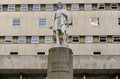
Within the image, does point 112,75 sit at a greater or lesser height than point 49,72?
lesser

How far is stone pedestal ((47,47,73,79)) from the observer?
26494mm

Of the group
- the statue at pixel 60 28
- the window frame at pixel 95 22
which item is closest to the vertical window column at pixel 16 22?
the window frame at pixel 95 22

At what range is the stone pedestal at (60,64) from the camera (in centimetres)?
2649

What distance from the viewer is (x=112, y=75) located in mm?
50125

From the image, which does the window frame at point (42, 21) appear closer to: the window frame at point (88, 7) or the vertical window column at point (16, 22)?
the vertical window column at point (16, 22)

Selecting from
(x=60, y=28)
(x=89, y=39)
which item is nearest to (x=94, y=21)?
(x=89, y=39)

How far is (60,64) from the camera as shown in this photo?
87.4 feet

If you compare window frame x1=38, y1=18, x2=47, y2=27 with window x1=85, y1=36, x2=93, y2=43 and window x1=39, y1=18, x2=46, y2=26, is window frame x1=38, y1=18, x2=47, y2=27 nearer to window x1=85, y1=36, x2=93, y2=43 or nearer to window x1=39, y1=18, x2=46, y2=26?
window x1=39, y1=18, x2=46, y2=26

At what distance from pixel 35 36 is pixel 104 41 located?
880 cm

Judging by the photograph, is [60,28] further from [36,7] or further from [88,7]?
[36,7]

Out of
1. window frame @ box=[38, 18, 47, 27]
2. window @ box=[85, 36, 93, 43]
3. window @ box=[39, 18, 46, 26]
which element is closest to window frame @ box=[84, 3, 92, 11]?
window @ box=[85, 36, 93, 43]

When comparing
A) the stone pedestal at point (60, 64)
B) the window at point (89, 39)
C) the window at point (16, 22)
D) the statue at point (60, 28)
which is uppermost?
the statue at point (60, 28)

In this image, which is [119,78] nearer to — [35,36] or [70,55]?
[35,36]

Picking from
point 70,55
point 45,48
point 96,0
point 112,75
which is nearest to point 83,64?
point 112,75
